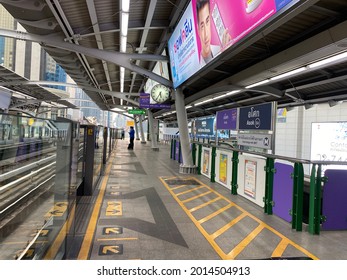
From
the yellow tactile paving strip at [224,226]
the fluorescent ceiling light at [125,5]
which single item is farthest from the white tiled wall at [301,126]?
the fluorescent ceiling light at [125,5]

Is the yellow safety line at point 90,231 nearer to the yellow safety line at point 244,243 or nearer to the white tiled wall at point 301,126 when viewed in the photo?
the yellow safety line at point 244,243

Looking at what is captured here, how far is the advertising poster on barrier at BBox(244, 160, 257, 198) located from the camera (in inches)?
257

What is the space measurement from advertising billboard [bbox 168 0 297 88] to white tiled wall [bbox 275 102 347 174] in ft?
29.3

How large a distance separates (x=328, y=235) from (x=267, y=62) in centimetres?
520

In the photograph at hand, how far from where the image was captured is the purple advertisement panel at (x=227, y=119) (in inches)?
320

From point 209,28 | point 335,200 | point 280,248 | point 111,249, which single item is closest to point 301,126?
point 209,28

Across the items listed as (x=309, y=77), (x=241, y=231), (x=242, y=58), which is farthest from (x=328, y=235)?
(x=309, y=77)

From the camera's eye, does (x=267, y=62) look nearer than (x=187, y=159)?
Yes

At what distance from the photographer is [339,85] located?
40.9ft

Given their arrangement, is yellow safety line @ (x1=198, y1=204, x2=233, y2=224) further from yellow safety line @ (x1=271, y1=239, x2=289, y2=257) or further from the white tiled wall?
the white tiled wall

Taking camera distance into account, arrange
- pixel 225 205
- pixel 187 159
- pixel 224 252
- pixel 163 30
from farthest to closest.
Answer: pixel 163 30 → pixel 187 159 → pixel 225 205 → pixel 224 252

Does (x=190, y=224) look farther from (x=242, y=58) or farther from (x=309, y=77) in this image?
(x=309, y=77)

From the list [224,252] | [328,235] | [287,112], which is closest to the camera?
[224,252]

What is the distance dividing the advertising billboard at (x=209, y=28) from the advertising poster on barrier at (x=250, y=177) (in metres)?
2.69
